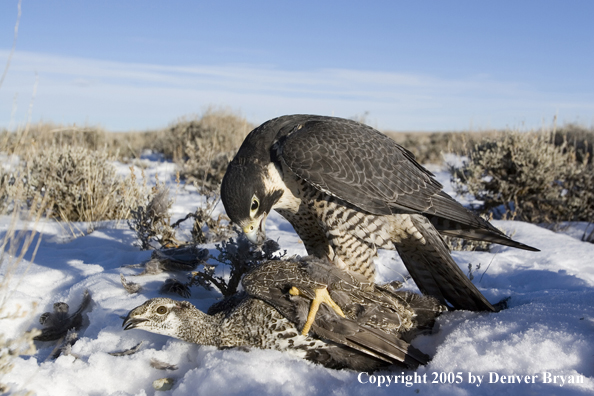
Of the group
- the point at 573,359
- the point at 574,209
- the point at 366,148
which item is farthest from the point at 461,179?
the point at 573,359

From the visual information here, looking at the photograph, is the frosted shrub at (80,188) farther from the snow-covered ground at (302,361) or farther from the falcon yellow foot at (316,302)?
the falcon yellow foot at (316,302)

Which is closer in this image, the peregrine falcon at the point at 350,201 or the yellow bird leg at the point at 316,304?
the yellow bird leg at the point at 316,304

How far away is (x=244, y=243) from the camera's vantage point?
311cm

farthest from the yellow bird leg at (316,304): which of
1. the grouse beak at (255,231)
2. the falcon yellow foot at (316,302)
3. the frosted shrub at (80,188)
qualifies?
the frosted shrub at (80,188)

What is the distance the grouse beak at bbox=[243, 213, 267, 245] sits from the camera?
2.59 m

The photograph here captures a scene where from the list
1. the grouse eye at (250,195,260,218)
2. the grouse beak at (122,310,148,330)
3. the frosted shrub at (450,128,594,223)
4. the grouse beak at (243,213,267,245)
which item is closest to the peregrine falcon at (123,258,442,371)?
the grouse beak at (122,310,148,330)

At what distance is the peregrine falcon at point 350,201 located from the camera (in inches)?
103

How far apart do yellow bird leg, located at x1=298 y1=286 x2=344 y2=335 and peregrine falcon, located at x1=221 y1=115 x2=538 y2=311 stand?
47cm

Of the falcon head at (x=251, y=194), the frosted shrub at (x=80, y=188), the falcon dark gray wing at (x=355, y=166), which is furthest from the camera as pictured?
the frosted shrub at (x=80, y=188)

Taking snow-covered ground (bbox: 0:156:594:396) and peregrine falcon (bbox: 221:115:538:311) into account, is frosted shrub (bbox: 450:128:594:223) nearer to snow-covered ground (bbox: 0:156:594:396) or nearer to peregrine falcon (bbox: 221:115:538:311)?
snow-covered ground (bbox: 0:156:594:396)

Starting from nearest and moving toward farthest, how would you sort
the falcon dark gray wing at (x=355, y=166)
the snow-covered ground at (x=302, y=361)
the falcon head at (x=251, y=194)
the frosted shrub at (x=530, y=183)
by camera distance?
1. the snow-covered ground at (x=302, y=361)
2. the falcon head at (x=251, y=194)
3. the falcon dark gray wing at (x=355, y=166)
4. the frosted shrub at (x=530, y=183)

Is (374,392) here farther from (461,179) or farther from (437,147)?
(437,147)

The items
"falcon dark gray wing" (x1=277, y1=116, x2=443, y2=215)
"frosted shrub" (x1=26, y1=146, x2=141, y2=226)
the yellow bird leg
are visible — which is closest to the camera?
the yellow bird leg

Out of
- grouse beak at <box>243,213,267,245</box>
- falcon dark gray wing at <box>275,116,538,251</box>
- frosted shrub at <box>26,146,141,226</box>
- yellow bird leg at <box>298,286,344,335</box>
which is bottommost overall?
frosted shrub at <box>26,146,141,226</box>
